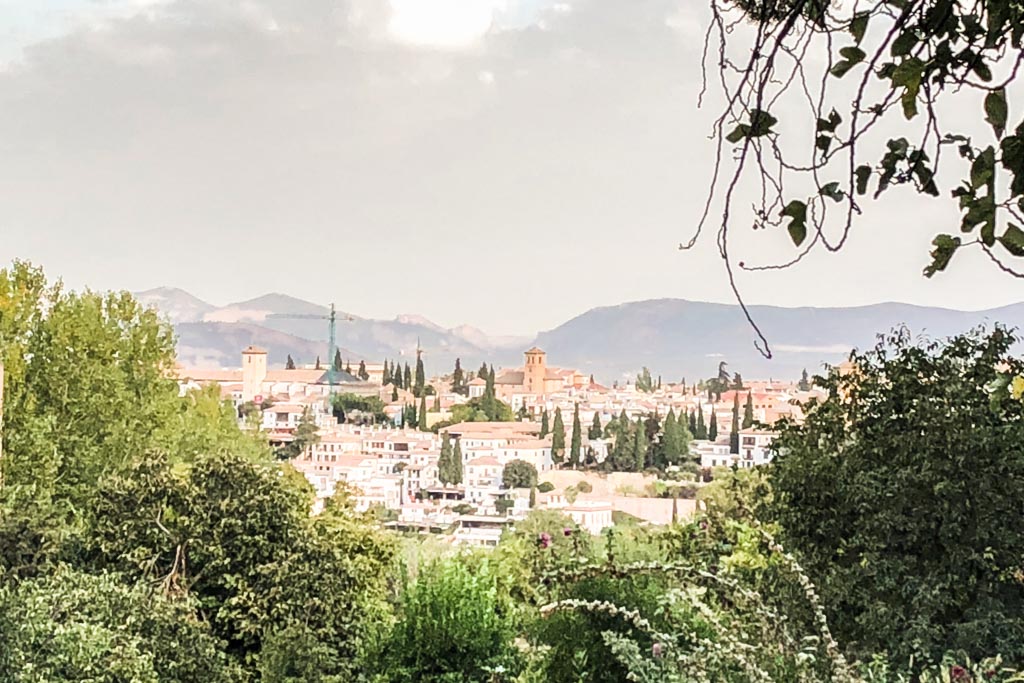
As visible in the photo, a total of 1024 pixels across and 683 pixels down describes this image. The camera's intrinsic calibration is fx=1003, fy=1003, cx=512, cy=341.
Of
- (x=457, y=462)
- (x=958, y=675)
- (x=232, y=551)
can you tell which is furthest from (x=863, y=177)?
(x=457, y=462)

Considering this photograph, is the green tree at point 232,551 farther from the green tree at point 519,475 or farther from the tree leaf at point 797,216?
the tree leaf at point 797,216

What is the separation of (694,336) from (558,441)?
0.85 metres

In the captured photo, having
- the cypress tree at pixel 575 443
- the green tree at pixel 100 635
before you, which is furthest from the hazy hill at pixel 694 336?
the green tree at pixel 100 635

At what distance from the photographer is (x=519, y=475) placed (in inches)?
158

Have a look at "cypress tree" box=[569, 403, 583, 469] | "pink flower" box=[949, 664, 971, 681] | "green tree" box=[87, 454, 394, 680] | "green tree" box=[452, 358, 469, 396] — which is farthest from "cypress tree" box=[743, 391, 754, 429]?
"pink flower" box=[949, 664, 971, 681]

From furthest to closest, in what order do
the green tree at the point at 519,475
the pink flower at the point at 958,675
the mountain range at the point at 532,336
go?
the green tree at the point at 519,475 < the mountain range at the point at 532,336 < the pink flower at the point at 958,675

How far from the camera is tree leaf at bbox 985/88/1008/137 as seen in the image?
0.45m

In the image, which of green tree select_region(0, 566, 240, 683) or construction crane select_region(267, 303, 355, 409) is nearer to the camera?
green tree select_region(0, 566, 240, 683)

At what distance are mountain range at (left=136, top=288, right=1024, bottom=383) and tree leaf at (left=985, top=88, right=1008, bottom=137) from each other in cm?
315

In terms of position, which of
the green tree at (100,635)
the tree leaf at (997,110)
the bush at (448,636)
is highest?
the tree leaf at (997,110)

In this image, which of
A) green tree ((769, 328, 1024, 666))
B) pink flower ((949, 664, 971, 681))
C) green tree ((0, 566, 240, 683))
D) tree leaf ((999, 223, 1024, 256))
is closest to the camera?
tree leaf ((999, 223, 1024, 256))

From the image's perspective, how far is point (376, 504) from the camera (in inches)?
150

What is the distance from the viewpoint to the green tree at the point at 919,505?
6.89 feet

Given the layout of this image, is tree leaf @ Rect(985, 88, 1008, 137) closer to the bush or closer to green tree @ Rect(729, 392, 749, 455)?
the bush
